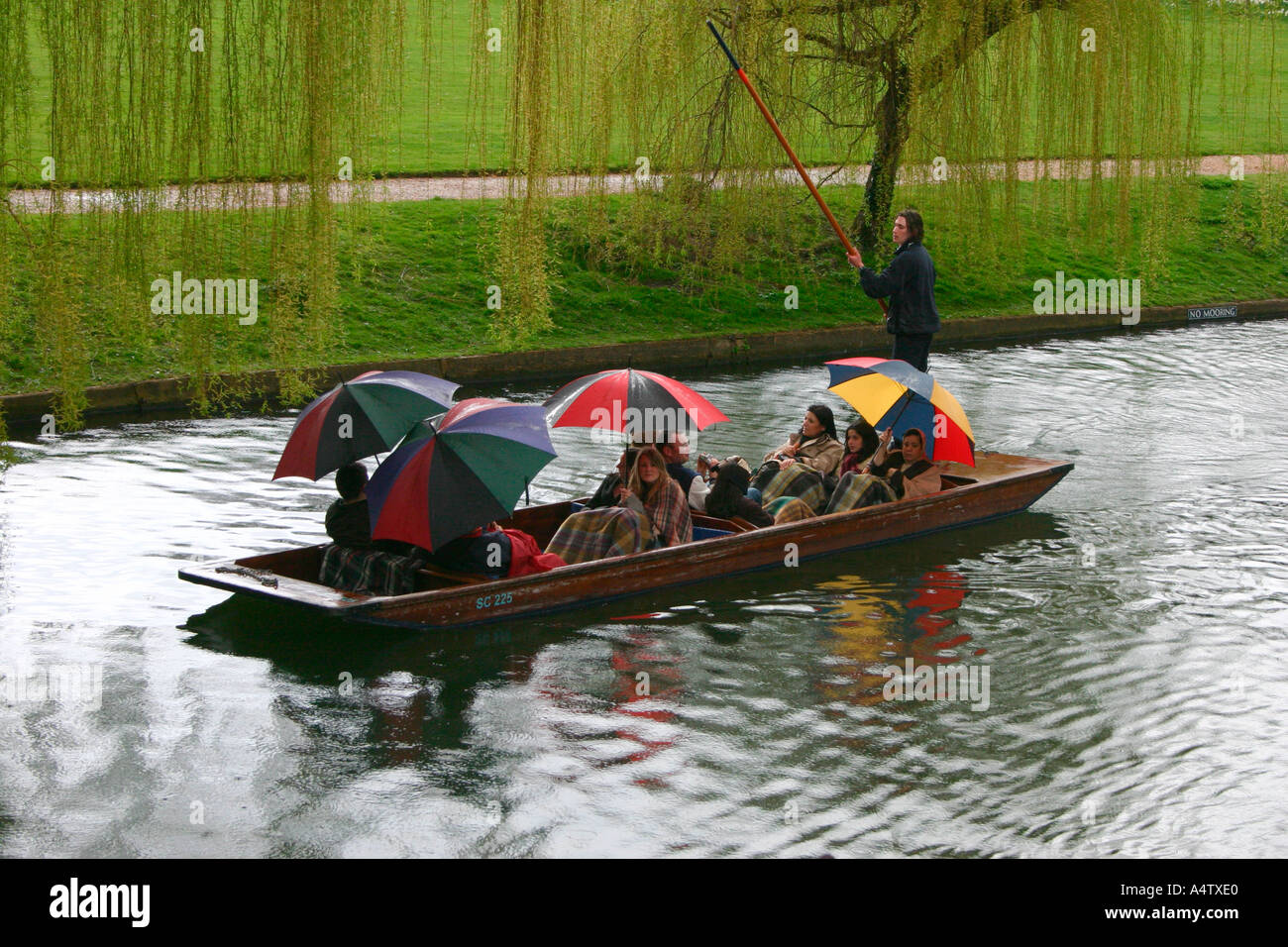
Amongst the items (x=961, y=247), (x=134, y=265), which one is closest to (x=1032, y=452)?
(x=961, y=247)

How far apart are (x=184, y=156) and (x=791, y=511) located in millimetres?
4897

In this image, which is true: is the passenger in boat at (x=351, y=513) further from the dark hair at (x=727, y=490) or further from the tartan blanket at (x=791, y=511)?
the tartan blanket at (x=791, y=511)

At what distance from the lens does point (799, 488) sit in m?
9.87

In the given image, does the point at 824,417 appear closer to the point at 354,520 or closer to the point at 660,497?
the point at 660,497

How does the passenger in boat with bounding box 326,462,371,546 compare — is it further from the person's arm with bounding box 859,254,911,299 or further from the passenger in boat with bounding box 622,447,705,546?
the person's arm with bounding box 859,254,911,299

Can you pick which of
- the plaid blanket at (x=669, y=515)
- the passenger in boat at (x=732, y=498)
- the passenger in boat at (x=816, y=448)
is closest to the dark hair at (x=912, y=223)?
the passenger in boat at (x=816, y=448)

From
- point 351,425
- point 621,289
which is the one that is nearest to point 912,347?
point 351,425

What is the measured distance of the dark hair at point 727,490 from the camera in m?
9.25

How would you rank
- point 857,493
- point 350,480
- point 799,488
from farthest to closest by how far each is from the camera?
point 799,488, point 857,493, point 350,480

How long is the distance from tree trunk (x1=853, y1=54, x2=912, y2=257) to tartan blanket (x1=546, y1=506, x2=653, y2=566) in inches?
287

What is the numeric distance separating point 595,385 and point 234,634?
2.60m

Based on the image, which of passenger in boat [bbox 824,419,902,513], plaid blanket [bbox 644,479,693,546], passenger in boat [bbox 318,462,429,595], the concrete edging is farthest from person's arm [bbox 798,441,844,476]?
the concrete edging

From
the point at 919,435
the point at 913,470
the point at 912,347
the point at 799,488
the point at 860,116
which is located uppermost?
the point at 860,116

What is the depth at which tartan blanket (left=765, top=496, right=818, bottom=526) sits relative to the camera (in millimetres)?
9516
